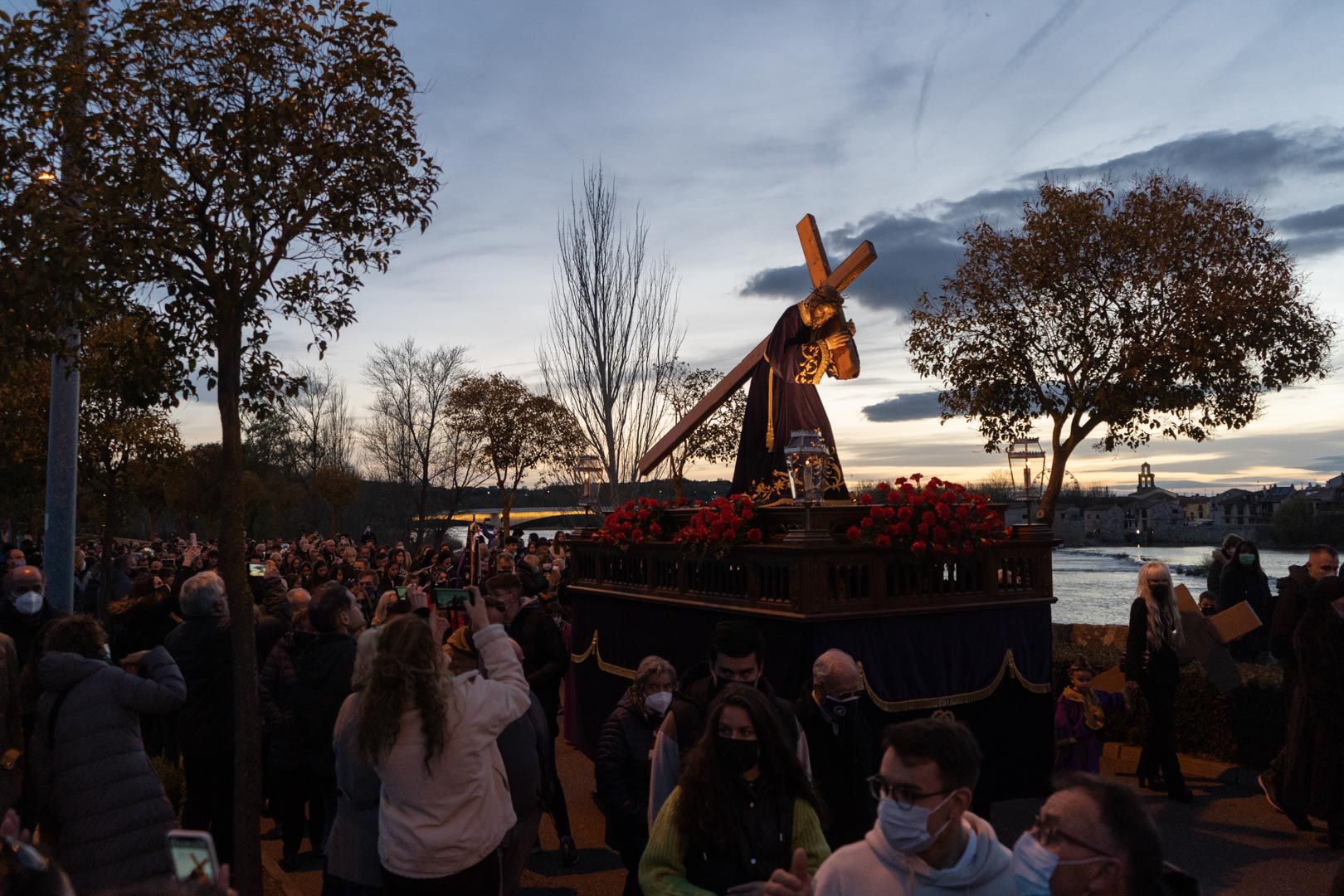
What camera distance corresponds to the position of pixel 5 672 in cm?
511

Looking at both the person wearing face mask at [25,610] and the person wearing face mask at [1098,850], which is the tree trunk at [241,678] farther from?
the person wearing face mask at [1098,850]

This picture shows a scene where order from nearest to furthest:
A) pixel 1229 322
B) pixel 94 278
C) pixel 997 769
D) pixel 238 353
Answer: pixel 94 278 → pixel 238 353 → pixel 997 769 → pixel 1229 322

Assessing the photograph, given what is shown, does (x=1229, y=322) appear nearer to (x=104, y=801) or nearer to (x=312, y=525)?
(x=104, y=801)

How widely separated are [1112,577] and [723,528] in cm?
1883

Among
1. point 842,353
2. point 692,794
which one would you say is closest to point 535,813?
point 692,794

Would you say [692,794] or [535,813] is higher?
[692,794]

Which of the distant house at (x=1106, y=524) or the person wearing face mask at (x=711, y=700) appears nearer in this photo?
the person wearing face mask at (x=711, y=700)

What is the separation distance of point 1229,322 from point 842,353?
9352mm

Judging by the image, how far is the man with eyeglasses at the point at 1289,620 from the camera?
7.81m

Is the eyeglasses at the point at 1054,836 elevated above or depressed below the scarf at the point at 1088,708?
above

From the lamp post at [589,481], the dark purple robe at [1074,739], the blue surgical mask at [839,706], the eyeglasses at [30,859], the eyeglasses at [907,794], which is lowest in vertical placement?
the dark purple robe at [1074,739]

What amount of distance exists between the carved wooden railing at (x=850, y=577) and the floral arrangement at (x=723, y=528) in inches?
3.7

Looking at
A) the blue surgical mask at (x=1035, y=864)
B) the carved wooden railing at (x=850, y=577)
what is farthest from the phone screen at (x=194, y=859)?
the carved wooden railing at (x=850, y=577)

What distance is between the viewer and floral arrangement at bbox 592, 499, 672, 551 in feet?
30.4
